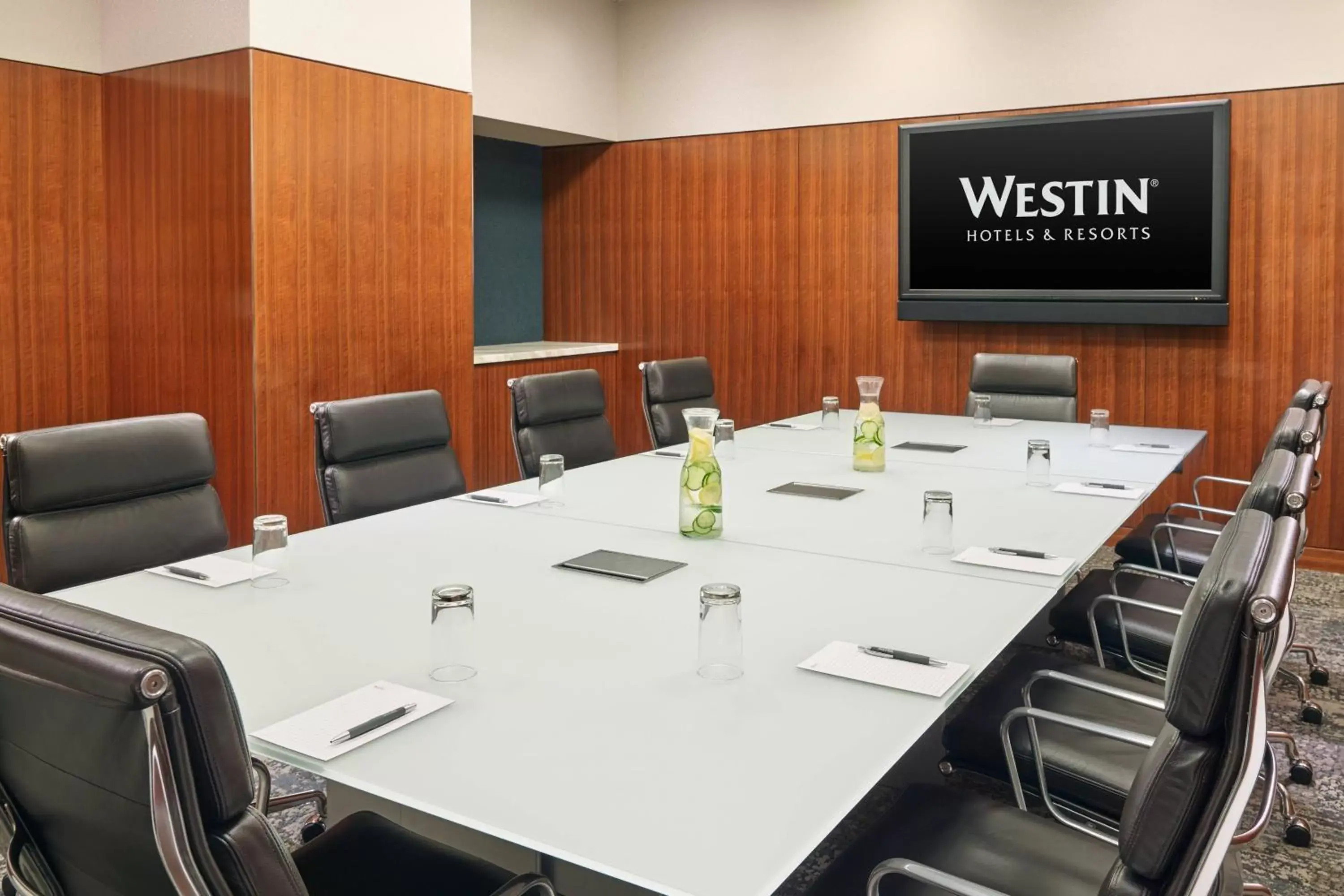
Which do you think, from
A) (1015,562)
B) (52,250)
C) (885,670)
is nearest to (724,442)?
(1015,562)

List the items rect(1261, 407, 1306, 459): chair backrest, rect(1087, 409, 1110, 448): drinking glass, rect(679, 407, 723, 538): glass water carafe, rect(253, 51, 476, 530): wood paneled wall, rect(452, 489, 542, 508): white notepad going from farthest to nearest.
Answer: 1. rect(253, 51, 476, 530): wood paneled wall
2. rect(1087, 409, 1110, 448): drinking glass
3. rect(452, 489, 542, 508): white notepad
4. rect(1261, 407, 1306, 459): chair backrest
5. rect(679, 407, 723, 538): glass water carafe

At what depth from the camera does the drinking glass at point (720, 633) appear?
1.84 m

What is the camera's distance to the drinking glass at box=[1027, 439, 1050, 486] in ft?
12.1

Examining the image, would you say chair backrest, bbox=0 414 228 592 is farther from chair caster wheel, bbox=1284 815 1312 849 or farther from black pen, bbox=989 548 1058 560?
chair caster wheel, bbox=1284 815 1312 849

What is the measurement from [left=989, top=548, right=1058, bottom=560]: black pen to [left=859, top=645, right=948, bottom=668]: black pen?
2.62ft

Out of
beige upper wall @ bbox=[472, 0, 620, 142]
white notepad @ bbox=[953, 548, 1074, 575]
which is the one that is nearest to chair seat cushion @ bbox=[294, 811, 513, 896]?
white notepad @ bbox=[953, 548, 1074, 575]

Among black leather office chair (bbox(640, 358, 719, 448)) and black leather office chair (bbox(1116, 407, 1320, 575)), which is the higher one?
black leather office chair (bbox(640, 358, 719, 448))

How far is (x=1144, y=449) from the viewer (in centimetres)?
454

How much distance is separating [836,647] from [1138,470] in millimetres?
2457

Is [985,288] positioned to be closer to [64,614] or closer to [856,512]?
[856,512]

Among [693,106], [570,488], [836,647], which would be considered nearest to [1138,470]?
[570,488]

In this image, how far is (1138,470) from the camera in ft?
13.2

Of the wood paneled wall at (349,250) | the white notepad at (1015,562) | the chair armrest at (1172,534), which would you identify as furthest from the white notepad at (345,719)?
the wood paneled wall at (349,250)

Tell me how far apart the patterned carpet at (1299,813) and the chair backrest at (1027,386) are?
5.56 ft
